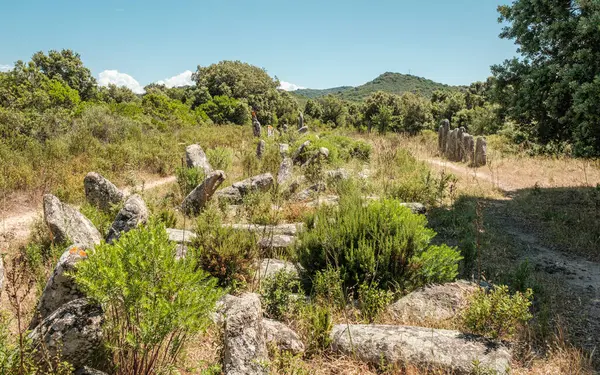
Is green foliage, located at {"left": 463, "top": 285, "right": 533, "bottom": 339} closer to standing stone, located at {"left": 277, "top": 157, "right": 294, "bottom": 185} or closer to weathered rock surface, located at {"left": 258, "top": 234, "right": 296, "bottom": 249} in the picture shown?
weathered rock surface, located at {"left": 258, "top": 234, "right": 296, "bottom": 249}

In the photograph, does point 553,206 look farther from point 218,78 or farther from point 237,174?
point 218,78

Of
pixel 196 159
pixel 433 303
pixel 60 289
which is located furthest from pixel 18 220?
pixel 433 303

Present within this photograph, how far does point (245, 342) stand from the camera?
294cm

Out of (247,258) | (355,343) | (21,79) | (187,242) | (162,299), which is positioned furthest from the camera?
(21,79)

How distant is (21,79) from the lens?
20.8 meters

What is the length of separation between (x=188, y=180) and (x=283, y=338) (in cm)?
638

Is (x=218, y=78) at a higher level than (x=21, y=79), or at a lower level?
higher

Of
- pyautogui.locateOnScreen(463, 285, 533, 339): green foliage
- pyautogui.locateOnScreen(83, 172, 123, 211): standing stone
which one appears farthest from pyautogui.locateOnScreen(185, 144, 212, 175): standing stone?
pyautogui.locateOnScreen(463, 285, 533, 339): green foliage

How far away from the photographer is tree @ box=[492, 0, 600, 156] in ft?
22.3

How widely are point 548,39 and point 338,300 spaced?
764 cm

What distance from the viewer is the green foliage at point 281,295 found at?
12.8 ft

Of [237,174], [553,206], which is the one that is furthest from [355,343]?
[237,174]

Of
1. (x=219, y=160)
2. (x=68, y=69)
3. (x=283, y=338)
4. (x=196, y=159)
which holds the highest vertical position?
(x=68, y=69)

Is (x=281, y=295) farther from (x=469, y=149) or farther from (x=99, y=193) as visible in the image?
(x=469, y=149)
